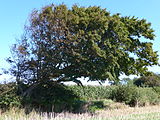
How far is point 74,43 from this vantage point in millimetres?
16469

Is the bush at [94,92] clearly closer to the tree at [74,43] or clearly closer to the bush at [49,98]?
the bush at [49,98]

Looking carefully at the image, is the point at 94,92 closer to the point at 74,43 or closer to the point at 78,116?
the point at 74,43

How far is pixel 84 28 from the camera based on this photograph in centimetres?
1719

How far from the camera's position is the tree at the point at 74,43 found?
16578 millimetres

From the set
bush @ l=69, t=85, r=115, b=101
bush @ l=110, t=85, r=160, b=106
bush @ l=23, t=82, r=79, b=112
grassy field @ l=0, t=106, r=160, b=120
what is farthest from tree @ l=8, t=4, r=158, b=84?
bush @ l=69, t=85, r=115, b=101

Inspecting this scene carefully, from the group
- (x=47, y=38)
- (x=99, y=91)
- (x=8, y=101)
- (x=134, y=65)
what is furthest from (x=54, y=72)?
(x=99, y=91)

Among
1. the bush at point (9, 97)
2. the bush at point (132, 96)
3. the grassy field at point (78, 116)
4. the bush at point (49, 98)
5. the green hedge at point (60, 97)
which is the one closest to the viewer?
the grassy field at point (78, 116)

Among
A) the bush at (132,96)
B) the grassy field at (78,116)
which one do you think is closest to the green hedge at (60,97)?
the bush at (132,96)

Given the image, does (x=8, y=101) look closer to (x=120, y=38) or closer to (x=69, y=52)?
(x=69, y=52)

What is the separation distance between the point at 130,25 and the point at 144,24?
4.05 ft

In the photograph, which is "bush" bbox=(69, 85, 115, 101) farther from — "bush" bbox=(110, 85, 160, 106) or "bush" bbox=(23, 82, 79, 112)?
"bush" bbox=(23, 82, 79, 112)

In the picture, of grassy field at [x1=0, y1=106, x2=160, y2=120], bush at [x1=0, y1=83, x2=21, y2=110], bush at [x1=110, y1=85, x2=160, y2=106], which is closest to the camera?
grassy field at [x1=0, y1=106, x2=160, y2=120]

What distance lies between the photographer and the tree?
16578mm

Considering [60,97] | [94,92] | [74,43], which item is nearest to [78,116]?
[74,43]
